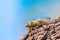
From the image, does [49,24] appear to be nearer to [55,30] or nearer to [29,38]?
[55,30]

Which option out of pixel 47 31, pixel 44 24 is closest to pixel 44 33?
pixel 47 31

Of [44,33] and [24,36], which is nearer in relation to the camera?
[44,33]

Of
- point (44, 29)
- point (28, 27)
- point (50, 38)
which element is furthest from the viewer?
point (28, 27)

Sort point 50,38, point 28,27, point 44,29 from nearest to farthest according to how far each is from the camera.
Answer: point 50,38, point 44,29, point 28,27

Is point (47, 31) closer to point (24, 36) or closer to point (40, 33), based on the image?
point (40, 33)

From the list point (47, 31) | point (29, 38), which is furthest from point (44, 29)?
point (29, 38)

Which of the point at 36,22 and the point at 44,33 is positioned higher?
the point at 36,22
